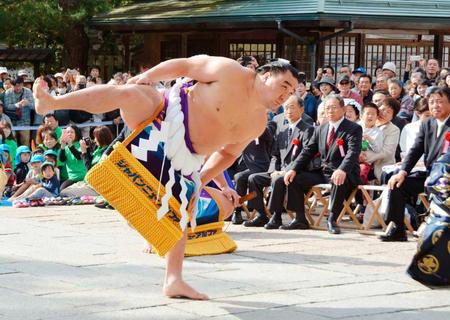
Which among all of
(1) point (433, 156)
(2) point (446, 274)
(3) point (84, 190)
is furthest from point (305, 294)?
(3) point (84, 190)

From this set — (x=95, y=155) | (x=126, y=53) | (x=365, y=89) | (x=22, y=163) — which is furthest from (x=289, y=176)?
(x=126, y=53)

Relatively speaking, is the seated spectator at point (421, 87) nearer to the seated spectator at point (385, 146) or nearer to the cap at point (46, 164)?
the seated spectator at point (385, 146)

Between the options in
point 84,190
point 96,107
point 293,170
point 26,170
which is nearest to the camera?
point 96,107

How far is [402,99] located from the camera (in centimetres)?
952

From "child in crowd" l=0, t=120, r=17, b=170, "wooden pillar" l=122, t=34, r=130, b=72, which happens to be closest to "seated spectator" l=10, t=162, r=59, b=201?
"child in crowd" l=0, t=120, r=17, b=170

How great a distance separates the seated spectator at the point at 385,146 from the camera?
8.01 metres

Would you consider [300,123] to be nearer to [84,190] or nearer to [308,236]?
[308,236]

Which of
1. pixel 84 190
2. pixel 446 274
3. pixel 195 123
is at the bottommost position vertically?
pixel 84 190

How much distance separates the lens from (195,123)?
4887 mm

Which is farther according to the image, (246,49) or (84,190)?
(246,49)

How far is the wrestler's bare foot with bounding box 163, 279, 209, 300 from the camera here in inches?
187

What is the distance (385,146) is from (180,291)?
12.2 feet

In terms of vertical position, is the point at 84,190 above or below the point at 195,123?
below

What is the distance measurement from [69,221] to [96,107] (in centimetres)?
346
